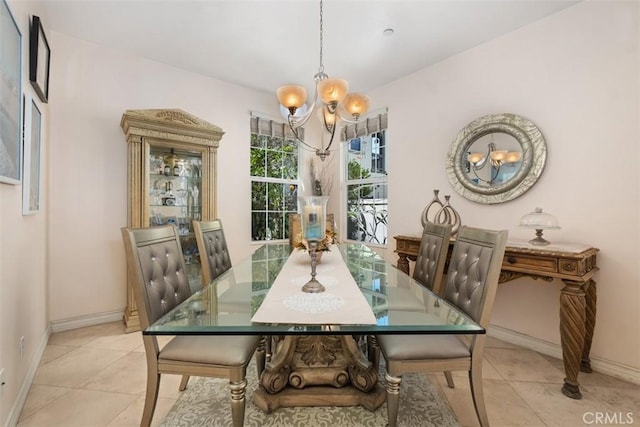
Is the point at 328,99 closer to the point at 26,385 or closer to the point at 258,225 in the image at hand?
the point at 258,225

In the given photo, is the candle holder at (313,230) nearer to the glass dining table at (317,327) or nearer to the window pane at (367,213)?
the glass dining table at (317,327)

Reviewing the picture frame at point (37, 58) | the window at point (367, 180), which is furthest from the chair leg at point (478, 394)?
the picture frame at point (37, 58)

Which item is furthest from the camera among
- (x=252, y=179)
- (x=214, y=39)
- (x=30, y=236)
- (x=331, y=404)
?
(x=252, y=179)

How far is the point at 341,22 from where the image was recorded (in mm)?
2334

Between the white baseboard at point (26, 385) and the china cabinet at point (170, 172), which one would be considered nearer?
the white baseboard at point (26, 385)

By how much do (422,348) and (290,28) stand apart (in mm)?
2648

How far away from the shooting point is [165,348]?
133cm

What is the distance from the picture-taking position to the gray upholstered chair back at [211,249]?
6.65 ft

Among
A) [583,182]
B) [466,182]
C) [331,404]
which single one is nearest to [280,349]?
[331,404]

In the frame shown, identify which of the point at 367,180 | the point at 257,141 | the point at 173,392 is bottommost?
the point at 173,392

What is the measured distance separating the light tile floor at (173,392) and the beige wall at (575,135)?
35 cm

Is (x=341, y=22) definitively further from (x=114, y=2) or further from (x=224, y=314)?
(x=224, y=314)

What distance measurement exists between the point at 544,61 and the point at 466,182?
3.66 ft

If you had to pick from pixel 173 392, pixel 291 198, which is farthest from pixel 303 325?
pixel 291 198
